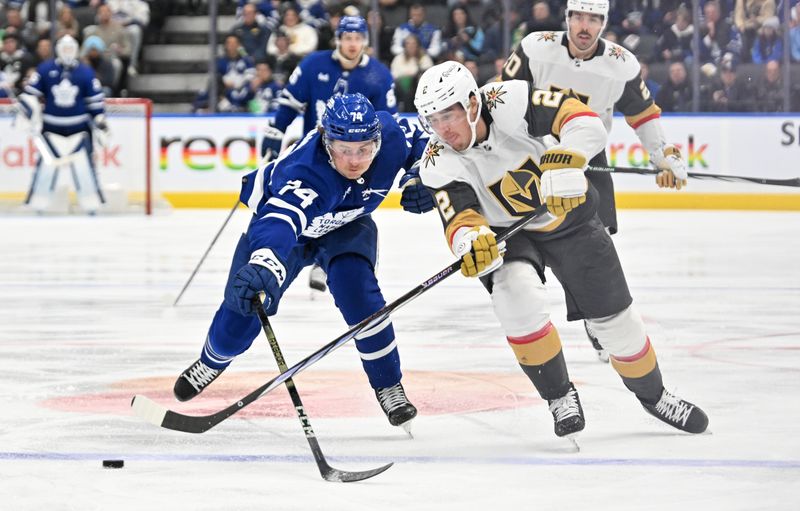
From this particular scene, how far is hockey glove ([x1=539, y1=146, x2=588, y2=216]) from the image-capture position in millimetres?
3291

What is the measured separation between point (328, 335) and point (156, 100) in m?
7.75

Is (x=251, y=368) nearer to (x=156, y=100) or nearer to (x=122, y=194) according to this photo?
(x=122, y=194)

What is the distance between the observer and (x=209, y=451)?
11.0 ft

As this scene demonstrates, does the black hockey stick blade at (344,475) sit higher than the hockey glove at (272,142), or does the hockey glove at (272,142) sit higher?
the black hockey stick blade at (344,475)

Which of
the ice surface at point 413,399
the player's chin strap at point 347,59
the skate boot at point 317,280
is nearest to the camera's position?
the ice surface at point 413,399

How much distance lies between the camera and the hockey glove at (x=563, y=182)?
10.8 feet

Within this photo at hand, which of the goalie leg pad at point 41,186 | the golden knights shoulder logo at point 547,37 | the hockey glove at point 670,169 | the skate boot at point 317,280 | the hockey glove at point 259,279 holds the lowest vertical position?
the goalie leg pad at point 41,186

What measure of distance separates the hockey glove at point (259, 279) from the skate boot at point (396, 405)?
50 cm

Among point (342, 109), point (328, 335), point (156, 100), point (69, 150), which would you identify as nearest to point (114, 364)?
point (328, 335)

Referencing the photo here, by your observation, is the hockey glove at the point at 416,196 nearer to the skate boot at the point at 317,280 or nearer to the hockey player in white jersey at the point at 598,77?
the hockey player in white jersey at the point at 598,77

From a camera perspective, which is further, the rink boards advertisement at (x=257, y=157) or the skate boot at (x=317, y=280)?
the rink boards advertisement at (x=257, y=157)

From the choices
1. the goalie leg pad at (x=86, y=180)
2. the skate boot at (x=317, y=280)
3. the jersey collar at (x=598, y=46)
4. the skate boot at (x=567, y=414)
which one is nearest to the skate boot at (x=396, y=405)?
the skate boot at (x=567, y=414)

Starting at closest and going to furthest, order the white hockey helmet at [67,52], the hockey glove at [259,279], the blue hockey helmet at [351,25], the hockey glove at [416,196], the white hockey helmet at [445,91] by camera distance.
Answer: the hockey glove at [259,279] < the white hockey helmet at [445,91] < the hockey glove at [416,196] < the blue hockey helmet at [351,25] < the white hockey helmet at [67,52]

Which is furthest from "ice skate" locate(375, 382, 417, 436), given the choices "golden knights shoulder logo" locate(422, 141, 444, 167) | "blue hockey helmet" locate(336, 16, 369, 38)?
"blue hockey helmet" locate(336, 16, 369, 38)
